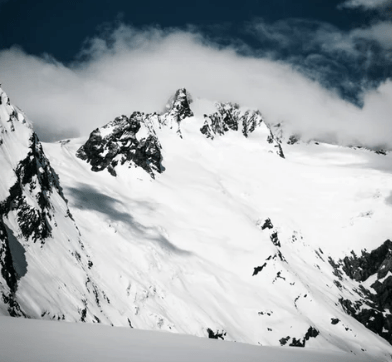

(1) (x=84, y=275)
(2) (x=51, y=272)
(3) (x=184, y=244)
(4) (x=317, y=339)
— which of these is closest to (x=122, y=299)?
(1) (x=84, y=275)

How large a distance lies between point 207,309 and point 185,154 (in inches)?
3547

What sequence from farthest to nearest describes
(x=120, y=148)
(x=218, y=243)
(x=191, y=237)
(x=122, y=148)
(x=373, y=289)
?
(x=373, y=289)
(x=122, y=148)
(x=120, y=148)
(x=218, y=243)
(x=191, y=237)

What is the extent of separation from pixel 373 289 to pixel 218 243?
8946cm

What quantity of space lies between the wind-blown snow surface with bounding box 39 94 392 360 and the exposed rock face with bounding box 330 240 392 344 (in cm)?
501

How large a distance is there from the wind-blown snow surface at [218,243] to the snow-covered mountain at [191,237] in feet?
1.45

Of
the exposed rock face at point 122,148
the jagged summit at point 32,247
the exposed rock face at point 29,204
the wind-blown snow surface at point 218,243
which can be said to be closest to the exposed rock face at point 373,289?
the wind-blown snow surface at point 218,243

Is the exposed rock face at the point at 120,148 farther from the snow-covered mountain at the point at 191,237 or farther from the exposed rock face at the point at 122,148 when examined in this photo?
the snow-covered mountain at the point at 191,237

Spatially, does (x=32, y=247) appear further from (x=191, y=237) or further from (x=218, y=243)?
(x=218, y=243)

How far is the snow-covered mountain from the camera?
47188 mm

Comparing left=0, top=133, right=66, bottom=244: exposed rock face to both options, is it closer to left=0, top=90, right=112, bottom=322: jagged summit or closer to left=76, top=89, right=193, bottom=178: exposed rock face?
left=0, top=90, right=112, bottom=322: jagged summit

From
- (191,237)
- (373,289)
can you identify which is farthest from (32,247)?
(373,289)

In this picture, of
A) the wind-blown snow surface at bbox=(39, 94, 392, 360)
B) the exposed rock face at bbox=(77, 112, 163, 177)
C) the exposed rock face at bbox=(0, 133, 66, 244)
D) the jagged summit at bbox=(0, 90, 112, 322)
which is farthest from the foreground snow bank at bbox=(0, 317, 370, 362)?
the exposed rock face at bbox=(77, 112, 163, 177)

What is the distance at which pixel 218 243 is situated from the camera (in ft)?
331

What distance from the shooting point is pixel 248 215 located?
128 metres
